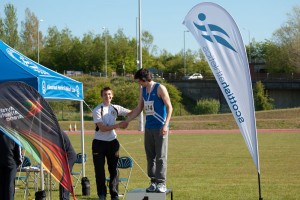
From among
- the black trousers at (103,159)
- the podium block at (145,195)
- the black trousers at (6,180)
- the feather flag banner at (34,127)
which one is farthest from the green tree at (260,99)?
the feather flag banner at (34,127)

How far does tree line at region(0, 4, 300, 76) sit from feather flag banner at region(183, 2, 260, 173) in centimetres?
8057

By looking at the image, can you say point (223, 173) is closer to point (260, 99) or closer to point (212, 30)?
point (212, 30)

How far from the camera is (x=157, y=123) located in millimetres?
10344

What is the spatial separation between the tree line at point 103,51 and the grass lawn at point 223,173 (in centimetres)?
6574

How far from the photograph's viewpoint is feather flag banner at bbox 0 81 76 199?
8117 millimetres

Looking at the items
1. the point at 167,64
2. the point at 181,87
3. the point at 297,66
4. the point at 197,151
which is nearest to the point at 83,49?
the point at 167,64

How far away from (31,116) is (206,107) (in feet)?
202

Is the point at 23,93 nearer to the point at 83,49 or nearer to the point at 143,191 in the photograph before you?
the point at 143,191

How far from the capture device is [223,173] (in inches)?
692

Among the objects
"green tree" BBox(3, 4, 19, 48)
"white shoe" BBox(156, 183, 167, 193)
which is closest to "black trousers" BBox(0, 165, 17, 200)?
"white shoe" BBox(156, 183, 167, 193)

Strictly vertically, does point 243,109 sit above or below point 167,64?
below

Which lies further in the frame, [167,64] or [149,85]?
[167,64]

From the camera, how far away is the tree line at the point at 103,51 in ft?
304

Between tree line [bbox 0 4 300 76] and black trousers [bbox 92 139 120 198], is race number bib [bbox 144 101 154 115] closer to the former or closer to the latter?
black trousers [bbox 92 139 120 198]
